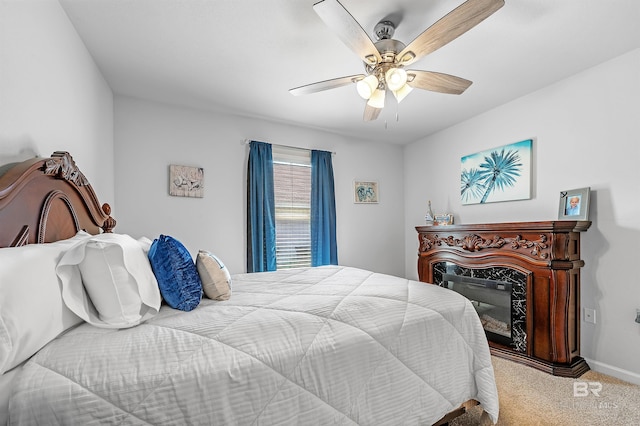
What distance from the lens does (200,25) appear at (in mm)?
1930

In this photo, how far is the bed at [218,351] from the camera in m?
0.82

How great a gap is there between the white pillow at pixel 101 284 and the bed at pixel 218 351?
0.8 inches

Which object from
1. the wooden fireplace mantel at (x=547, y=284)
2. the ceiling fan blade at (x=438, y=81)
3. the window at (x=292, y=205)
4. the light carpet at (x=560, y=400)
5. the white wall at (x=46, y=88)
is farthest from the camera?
the window at (x=292, y=205)

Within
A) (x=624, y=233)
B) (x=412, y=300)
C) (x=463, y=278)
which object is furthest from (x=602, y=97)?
(x=412, y=300)

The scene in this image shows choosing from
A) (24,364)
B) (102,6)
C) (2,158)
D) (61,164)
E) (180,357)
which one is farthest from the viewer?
(102,6)

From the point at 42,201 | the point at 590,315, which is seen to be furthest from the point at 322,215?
the point at 42,201

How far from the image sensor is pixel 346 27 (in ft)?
5.11

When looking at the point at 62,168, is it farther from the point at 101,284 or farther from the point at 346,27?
the point at 346,27

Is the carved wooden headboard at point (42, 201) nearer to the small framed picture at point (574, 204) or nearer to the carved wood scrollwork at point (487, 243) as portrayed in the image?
the carved wood scrollwork at point (487, 243)

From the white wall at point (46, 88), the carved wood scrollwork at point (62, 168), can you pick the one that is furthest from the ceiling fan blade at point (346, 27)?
the carved wood scrollwork at point (62, 168)

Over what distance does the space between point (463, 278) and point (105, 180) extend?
361cm

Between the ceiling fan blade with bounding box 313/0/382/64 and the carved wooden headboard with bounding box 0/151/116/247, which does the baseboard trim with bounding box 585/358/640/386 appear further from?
the carved wooden headboard with bounding box 0/151/116/247

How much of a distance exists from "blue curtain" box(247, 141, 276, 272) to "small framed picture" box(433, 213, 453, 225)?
6.90 feet

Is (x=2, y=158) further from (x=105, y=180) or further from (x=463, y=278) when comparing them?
(x=463, y=278)
